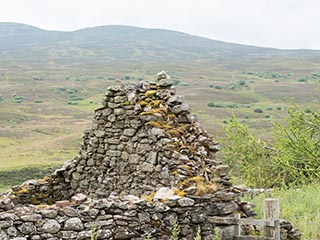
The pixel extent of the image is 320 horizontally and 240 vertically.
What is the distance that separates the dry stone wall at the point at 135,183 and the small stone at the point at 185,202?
13 millimetres

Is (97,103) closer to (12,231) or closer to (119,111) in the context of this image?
(119,111)

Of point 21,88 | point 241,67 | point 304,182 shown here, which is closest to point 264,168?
point 304,182

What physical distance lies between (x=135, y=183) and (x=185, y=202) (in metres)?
2.07

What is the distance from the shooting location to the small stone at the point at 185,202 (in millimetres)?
8906

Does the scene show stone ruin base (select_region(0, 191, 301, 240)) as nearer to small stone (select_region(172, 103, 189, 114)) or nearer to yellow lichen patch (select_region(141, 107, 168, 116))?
small stone (select_region(172, 103, 189, 114))

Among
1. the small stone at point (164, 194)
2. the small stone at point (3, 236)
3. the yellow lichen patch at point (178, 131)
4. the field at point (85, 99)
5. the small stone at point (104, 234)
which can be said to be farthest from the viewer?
the field at point (85, 99)

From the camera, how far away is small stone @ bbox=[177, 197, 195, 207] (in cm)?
891

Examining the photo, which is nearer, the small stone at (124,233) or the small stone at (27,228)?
the small stone at (27,228)

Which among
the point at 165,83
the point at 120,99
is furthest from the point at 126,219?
the point at 165,83

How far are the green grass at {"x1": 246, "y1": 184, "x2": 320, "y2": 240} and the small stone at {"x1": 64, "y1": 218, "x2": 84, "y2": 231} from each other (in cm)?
319

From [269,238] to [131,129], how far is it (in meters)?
3.11

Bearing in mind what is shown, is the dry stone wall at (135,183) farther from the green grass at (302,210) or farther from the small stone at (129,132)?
the green grass at (302,210)

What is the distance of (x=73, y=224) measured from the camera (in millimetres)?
8242

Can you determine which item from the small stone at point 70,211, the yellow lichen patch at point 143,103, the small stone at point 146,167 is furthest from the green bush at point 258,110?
the small stone at point 70,211
